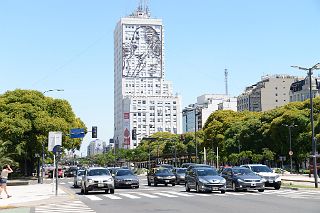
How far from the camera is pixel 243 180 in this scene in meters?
32.0

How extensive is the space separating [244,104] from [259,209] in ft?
598

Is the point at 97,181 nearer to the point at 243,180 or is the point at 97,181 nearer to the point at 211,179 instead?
the point at 211,179

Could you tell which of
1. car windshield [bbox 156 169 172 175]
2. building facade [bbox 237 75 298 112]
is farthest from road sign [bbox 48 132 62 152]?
building facade [bbox 237 75 298 112]

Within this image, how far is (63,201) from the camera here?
86.2ft

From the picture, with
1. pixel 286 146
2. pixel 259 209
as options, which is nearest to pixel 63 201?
pixel 259 209

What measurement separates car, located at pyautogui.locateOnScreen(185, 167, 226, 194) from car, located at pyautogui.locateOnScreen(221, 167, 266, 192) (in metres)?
1.60

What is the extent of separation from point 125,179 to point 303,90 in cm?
12843

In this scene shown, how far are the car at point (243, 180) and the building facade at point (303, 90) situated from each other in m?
128

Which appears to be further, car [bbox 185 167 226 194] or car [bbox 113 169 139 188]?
car [bbox 113 169 139 188]

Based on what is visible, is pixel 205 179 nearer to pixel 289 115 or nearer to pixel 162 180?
pixel 162 180

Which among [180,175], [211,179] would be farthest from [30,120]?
[211,179]

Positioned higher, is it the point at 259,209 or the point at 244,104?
the point at 244,104

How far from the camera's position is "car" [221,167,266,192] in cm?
3180

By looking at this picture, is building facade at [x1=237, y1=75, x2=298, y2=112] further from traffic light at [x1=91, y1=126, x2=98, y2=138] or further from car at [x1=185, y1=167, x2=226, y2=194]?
car at [x1=185, y1=167, x2=226, y2=194]
